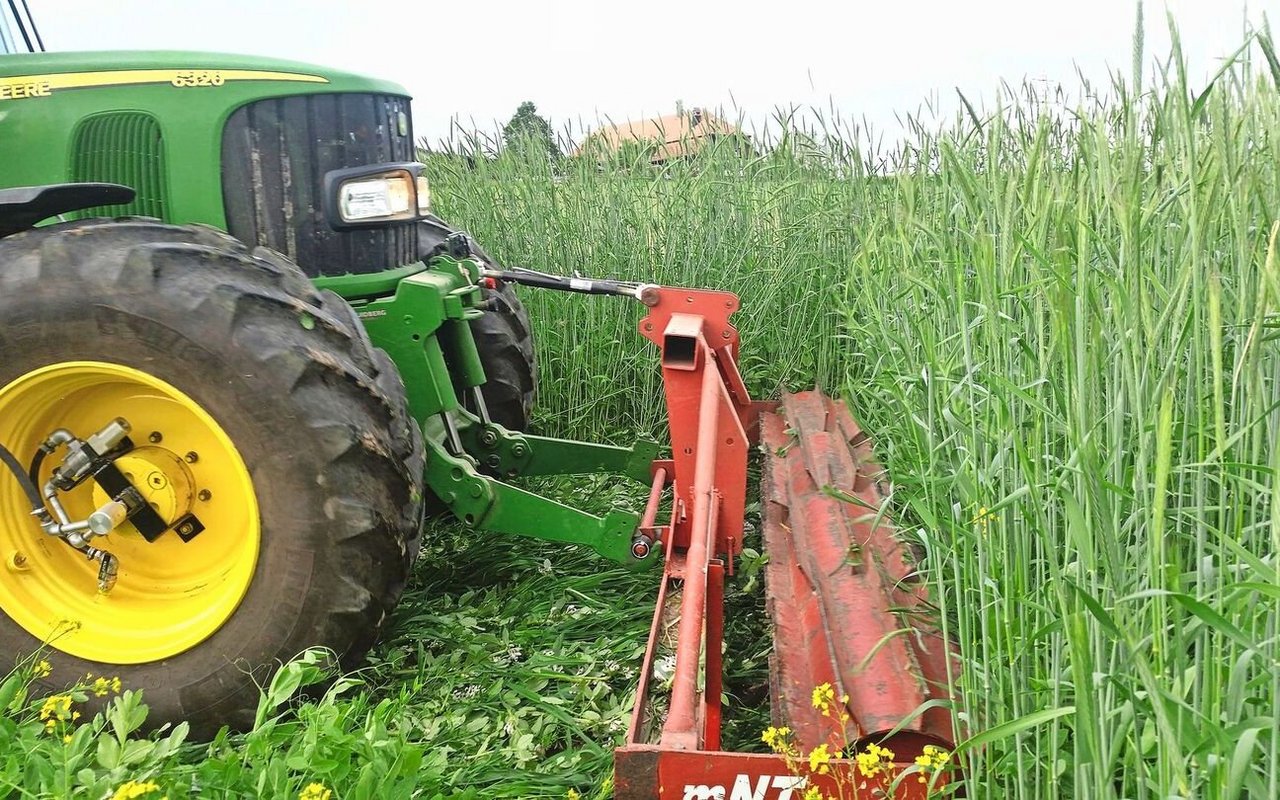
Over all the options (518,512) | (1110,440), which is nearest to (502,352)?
(518,512)

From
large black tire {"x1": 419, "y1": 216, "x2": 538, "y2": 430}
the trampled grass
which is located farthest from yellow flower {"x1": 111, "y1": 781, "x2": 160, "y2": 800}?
large black tire {"x1": 419, "y1": 216, "x2": 538, "y2": 430}

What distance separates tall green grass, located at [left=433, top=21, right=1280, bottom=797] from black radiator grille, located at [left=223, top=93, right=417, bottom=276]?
4.50 ft

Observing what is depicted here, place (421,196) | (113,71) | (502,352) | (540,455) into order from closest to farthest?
1. (113,71)
2. (421,196)
3. (540,455)
4. (502,352)

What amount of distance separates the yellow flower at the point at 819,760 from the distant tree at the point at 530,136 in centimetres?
380

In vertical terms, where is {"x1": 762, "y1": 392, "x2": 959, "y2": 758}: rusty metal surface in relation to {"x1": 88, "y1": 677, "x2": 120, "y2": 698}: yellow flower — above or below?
above

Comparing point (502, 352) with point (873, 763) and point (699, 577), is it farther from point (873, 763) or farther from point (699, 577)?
point (873, 763)

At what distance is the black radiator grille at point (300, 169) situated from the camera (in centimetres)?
250

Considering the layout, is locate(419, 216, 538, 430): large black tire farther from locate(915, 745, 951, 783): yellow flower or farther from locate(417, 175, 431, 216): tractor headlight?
locate(915, 745, 951, 783): yellow flower

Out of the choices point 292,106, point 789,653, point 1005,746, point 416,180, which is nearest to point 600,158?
point 416,180

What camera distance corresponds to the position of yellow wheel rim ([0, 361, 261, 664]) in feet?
7.14

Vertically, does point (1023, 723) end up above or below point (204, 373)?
below

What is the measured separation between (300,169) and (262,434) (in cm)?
81

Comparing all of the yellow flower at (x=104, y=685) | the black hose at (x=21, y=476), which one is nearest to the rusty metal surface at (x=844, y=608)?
the yellow flower at (x=104, y=685)

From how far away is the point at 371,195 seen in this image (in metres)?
2.67
